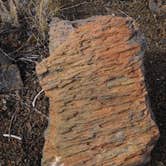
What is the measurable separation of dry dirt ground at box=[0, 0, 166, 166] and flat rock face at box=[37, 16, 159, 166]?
0.87ft

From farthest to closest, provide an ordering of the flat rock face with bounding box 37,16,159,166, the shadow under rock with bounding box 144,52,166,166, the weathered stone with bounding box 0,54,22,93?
the weathered stone with bounding box 0,54,22,93 < the shadow under rock with bounding box 144,52,166,166 < the flat rock face with bounding box 37,16,159,166

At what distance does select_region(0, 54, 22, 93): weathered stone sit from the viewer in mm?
2645

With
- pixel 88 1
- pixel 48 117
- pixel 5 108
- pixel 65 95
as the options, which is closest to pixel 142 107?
pixel 65 95

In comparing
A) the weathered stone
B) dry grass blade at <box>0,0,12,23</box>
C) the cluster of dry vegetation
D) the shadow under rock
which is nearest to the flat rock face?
the shadow under rock

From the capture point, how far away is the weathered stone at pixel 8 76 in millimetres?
2645

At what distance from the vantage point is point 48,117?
100 inches

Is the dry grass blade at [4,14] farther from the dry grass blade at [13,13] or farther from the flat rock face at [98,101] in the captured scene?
the flat rock face at [98,101]

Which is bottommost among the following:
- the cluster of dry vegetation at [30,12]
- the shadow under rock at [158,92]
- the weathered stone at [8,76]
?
the shadow under rock at [158,92]

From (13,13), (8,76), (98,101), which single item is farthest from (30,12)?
(98,101)

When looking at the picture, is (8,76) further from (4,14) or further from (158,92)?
(158,92)

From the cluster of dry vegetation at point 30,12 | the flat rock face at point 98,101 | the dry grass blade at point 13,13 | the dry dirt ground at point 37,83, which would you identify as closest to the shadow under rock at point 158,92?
the dry dirt ground at point 37,83

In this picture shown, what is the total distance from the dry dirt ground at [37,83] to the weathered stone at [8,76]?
36 millimetres

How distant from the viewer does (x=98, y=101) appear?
2.26 meters

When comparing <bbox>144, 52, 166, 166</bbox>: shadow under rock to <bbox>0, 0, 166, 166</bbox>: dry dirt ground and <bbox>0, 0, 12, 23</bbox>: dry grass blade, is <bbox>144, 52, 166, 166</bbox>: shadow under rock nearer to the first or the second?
<bbox>0, 0, 166, 166</bbox>: dry dirt ground
